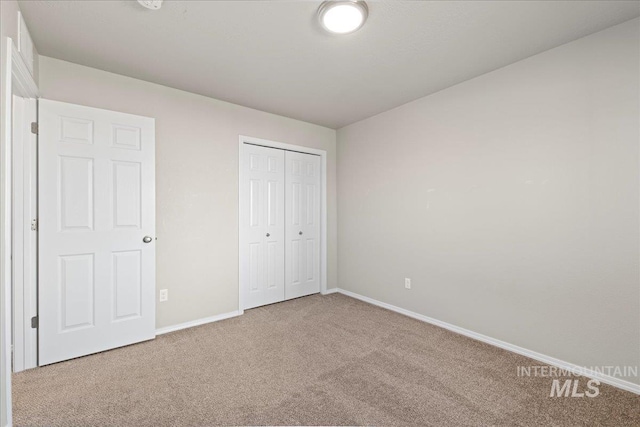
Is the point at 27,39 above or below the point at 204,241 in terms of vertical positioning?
above

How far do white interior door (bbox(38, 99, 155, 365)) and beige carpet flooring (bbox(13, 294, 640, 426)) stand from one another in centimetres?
25

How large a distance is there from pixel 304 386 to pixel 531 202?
2.26 meters

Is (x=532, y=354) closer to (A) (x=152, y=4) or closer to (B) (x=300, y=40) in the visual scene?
(B) (x=300, y=40)

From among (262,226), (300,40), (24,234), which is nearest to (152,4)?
(300,40)

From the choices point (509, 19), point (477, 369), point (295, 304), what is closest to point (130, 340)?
point (295, 304)

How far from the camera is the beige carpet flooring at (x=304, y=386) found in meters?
1.64

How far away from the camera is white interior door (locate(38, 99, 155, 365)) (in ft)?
7.23

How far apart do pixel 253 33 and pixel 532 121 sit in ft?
7.47

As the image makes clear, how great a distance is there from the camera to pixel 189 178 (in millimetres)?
2941

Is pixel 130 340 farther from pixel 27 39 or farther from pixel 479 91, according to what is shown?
pixel 479 91

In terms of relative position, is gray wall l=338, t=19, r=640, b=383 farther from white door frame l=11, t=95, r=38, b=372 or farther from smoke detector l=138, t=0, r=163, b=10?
white door frame l=11, t=95, r=38, b=372

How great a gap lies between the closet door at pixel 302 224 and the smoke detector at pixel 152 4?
7.15 ft

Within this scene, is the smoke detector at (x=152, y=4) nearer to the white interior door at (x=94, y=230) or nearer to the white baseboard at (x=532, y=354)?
the white interior door at (x=94, y=230)

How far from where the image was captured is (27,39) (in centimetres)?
193
